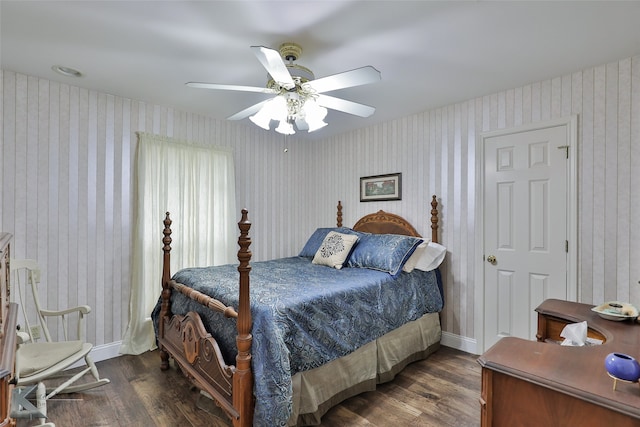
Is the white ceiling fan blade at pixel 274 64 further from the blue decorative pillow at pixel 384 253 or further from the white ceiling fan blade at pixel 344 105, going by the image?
the blue decorative pillow at pixel 384 253

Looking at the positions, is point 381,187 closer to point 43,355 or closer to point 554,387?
point 554,387

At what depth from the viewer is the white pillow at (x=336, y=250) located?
10.00 ft

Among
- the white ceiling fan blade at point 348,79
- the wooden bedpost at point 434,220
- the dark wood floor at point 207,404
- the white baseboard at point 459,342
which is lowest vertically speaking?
the dark wood floor at point 207,404

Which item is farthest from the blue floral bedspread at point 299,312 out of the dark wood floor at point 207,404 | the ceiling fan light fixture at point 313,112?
the ceiling fan light fixture at point 313,112

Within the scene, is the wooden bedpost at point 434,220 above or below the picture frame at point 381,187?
below

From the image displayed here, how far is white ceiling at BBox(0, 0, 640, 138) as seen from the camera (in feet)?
5.56

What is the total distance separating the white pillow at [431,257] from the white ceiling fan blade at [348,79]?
1.85 m

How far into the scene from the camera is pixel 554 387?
39.5 inches

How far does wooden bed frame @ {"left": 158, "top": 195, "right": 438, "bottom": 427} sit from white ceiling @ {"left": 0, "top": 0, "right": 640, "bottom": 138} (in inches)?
46.9

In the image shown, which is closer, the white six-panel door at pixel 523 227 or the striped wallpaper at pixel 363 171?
the striped wallpaper at pixel 363 171

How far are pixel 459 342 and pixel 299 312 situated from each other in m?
2.12

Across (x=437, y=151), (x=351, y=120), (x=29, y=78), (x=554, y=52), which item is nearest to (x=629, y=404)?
(x=554, y=52)

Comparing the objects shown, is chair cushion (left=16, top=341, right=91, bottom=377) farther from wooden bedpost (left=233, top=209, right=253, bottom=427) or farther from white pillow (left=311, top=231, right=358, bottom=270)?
white pillow (left=311, top=231, right=358, bottom=270)

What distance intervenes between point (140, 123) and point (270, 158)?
159cm
